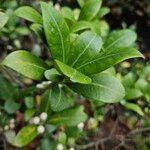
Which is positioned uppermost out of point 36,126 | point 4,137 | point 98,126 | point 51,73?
point 51,73

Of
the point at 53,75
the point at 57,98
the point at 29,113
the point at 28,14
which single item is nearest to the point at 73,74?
the point at 53,75

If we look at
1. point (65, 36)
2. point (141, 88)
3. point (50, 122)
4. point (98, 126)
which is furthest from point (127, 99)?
point (65, 36)

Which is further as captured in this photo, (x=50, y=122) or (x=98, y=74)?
(x=50, y=122)

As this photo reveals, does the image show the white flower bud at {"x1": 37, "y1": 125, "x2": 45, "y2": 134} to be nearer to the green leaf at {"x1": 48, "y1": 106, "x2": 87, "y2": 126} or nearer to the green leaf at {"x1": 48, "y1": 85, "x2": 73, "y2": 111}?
the green leaf at {"x1": 48, "y1": 106, "x2": 87, "y2": 126}

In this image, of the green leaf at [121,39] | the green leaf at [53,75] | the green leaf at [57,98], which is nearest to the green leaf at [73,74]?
the green leaf at [53,75]

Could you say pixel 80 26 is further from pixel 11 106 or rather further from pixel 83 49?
pixel 11 106

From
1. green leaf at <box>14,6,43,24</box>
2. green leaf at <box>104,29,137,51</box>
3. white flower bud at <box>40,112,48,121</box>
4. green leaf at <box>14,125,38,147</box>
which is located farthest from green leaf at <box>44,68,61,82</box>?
green leaf at <box>14,125,38,147</box>

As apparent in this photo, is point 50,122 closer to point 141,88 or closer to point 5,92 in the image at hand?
point 5,92
